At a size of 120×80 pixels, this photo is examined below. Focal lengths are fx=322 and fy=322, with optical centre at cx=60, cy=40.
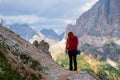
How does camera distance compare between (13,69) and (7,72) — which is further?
(13,69)

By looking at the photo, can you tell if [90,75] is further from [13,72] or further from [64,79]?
[13,72]

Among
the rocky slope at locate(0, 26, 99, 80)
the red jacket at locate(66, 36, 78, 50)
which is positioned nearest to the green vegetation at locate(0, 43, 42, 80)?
the rocky slope at locate(0, 26, 99, 80)

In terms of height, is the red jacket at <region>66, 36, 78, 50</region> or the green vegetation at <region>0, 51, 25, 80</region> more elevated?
the red jacket at <region>66, 36, 78, 50</region>

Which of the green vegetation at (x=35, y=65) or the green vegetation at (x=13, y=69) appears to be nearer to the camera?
the green vegetation at (x=13, y=69)

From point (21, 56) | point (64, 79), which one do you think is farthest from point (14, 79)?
point (21, 56)

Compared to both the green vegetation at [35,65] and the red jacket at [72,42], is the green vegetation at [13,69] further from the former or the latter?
the red jacket at [72,42]

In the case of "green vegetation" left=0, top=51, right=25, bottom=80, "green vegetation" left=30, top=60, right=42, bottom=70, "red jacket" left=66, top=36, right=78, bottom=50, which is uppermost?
"red jacket" left=66, top=36, right=78, bottom=50

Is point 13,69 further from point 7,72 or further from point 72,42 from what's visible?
point 72,42

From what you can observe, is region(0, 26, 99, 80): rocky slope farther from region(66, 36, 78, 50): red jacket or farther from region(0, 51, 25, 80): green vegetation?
region(66, 36, 78, 50): red jacket

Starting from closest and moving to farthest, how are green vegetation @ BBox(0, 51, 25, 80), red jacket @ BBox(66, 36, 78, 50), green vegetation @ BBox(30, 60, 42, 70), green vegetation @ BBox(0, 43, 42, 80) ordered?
green vegetation @ BBox(0, 51, 25, 80), green vegetation @ BBox(0, 43, 42, 80), green vegetation @ BBox(30, 60, 42, 70), red jacket @ BBox(66, 36, 78, 50)

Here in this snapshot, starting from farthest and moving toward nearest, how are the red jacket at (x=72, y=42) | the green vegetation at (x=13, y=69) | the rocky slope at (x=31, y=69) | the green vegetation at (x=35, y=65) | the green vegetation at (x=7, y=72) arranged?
1. the red jacket at (x=72, y=42)
2. the green vegetation at (x=35, y=65)
3. the rocky slope at (x=31, y=69)
4. the green vegetation at (x=13, y=69)
5. the green vegetation at (x=7, y=72)

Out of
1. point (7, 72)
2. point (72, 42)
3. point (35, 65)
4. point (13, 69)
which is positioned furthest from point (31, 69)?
point (72, 42)

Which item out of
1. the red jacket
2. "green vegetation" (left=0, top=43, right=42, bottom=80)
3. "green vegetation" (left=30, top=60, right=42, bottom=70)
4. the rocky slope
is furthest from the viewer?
the red jacket

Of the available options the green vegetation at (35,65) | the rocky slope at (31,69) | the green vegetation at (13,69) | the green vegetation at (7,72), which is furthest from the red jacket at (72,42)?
the green vegetation at (7,72)
